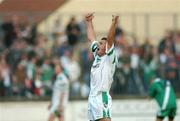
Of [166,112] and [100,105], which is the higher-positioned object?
[166,112]

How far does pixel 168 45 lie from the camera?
971 inches

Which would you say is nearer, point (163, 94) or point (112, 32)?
point (112, 32)

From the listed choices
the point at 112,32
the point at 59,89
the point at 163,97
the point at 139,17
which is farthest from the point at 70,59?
the point at 112,32

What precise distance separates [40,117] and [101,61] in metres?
12.1

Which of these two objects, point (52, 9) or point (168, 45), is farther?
point (52, 9)

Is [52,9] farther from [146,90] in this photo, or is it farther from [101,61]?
[101,61]

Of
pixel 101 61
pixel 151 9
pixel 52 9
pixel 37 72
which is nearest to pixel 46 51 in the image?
pixel 37 72

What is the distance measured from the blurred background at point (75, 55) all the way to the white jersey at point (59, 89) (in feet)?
2.93

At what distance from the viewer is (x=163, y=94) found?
813 inches

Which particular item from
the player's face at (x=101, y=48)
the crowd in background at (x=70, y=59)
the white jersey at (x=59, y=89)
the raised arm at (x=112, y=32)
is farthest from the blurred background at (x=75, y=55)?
the raised arm at (x=112, y=32)

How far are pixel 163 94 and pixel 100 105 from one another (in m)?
7.72

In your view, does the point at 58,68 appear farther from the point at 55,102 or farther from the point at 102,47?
the point at 102,47

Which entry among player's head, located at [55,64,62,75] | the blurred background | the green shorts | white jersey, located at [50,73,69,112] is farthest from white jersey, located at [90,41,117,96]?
the blurred background

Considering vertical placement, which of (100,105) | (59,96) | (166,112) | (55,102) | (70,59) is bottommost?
(100,105)
